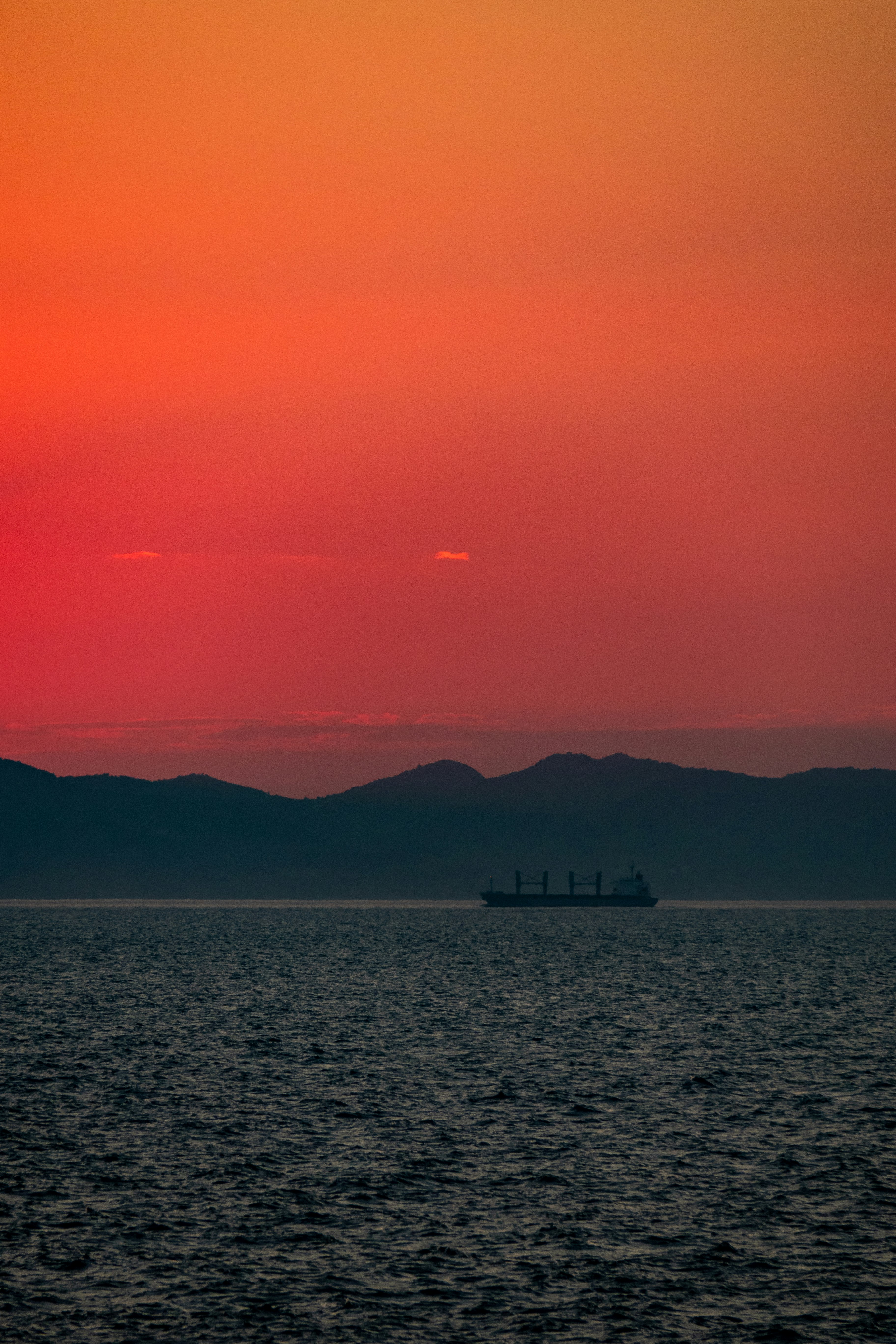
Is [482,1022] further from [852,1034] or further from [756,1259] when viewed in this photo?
[756,1259]

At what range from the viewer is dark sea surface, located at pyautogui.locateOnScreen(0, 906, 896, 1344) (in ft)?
95.2

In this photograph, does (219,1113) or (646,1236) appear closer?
(646,1236)

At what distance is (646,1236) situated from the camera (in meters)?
35.1

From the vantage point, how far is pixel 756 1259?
108ft

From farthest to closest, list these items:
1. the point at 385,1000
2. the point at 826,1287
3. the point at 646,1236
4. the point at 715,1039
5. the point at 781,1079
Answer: the point at 385,1000 < the point at 715,1039 < the point at 781,1079 < the point at 646,1236 < the point at 826,1287

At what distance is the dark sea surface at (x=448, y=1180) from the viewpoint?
29.0 metres

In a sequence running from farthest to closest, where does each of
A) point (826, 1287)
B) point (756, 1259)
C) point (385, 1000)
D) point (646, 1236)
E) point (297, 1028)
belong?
point (385, 1000) < point (297, 1028) < point (646, 1236) < point (756, 1259) < point (826, 1287)

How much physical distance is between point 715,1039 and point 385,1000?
36.5 metres


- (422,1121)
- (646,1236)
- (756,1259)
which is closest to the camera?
(756,1259)

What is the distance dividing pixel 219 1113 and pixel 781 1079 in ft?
84.4

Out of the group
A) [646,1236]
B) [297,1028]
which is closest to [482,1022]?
[297,1028]

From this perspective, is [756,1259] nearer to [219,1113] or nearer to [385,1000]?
[219,1113]

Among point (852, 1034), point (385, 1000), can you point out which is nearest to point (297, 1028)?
point (385, 1000)

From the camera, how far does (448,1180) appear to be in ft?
136
